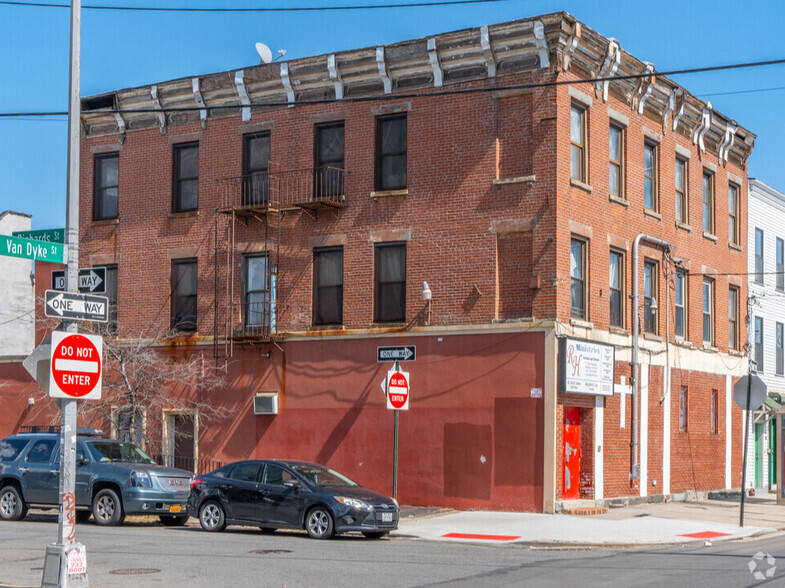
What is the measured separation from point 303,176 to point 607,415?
960cm

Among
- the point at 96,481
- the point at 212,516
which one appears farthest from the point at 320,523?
the point at 96,481

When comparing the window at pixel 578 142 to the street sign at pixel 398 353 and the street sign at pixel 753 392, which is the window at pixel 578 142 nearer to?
the street sign at pixel 753 392

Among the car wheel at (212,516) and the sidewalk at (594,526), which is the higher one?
the car wheel at (212,516)

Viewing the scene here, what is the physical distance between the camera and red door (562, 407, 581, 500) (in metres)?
25.4

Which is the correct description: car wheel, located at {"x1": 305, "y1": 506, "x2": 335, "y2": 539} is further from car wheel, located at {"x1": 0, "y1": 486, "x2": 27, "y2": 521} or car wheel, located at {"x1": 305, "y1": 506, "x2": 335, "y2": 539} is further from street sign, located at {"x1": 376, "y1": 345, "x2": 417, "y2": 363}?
car wheel, located at {"x1": 0, "y1": 486, "x2": 27, "y2": 521}

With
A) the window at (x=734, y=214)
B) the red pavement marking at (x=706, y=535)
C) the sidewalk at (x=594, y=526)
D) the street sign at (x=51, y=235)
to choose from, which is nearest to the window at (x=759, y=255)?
the window at (x=734, y=214)

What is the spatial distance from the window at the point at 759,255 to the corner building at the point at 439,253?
5535mm

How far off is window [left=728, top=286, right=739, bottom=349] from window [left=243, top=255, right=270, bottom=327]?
48.0 ft

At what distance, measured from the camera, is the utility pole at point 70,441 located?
1184 cm

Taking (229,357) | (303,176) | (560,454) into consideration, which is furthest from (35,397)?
(560,454)

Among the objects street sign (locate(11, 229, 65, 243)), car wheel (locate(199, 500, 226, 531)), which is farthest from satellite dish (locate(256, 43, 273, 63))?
street sign (locate(11, 229, 65, 243))

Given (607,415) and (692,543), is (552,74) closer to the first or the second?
(607,415)

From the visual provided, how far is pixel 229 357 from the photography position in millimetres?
29109

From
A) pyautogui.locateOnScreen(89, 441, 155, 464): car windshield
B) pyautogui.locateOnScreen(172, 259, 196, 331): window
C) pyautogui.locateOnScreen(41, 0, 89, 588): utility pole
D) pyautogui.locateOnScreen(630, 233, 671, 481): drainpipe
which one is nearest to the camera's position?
pyautogui.locateOnScreen(41, 0, 89, 588): utility pole
